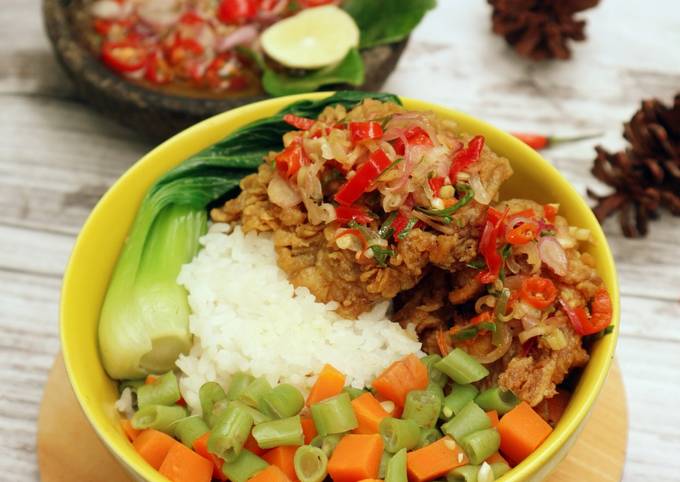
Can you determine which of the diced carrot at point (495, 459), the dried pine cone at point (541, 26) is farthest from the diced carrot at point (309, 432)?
the dried pine cone at point (541, 26)

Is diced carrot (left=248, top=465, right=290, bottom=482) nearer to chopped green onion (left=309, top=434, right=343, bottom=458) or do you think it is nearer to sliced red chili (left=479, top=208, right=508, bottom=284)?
chopped green onion (left=309, top=434, right=343, bottom=458)

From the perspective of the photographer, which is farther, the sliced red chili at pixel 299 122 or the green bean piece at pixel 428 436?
the sliced red chili at pixel 299 122

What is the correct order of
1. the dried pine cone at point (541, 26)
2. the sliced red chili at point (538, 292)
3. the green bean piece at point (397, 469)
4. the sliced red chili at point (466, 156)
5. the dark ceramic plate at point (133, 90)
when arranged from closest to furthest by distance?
the green bean piece at point (397, 469) → the sliced red chili at point (538, 292) → the sliced red chili at point (466, 156) → the dark ceramic plate at point (133, 90) → the dried pine cone at point (541, 26)

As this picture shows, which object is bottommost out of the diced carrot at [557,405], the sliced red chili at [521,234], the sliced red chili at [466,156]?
the diced carrot at [557,405]

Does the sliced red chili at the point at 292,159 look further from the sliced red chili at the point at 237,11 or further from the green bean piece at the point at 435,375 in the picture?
the sliced red chili at the point at 237,11

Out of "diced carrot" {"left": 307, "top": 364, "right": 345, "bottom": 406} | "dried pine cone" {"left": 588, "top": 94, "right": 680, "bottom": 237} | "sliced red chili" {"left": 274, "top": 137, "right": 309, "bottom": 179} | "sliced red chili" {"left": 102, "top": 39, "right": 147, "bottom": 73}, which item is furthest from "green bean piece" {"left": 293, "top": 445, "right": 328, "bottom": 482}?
"sliced red chili" {"left": 102, "top": 39, "right": 147, "bottom": 73}

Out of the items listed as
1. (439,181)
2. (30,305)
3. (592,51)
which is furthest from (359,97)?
(592,51)
